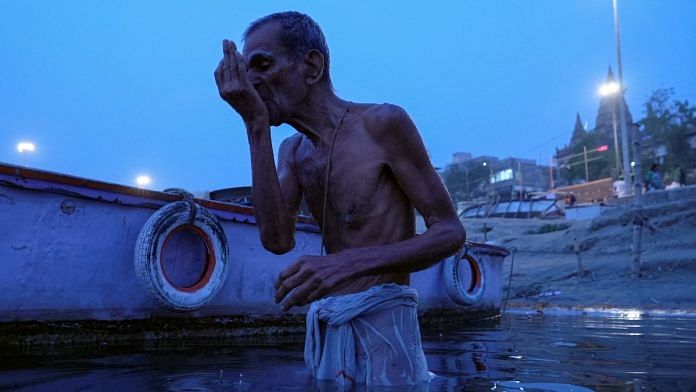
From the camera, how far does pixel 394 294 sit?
1.82m

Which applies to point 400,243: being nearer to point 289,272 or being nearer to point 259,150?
point 289,272

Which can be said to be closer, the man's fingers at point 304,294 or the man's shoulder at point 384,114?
the man's fingers at point 304,294

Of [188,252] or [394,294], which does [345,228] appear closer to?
[394,294]

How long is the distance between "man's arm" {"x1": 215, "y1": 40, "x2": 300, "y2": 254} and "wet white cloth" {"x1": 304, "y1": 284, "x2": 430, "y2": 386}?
312 millimetres

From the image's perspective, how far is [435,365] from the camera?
3590mm

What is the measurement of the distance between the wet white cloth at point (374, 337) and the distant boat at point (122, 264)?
356 centimetres

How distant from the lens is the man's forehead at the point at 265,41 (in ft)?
6.19

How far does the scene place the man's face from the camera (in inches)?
74.1

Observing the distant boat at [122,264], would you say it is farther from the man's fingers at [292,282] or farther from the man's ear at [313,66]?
the man's fingers at [292,282]

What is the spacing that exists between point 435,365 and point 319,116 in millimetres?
2188

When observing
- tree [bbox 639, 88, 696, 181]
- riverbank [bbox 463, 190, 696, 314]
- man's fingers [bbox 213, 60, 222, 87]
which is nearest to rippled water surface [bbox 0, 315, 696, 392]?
man's fingers [bbox 213, 60, 222, 87]

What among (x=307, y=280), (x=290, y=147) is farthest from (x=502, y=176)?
(x=307, y=280)

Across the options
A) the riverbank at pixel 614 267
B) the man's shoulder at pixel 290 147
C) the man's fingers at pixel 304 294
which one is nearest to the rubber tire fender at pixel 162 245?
the man's shoulder at pixel 290 147

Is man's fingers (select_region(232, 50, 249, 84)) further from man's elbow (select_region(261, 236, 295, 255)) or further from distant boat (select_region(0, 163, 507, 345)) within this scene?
distant boat (select_region(0, 163, 507, 345))
